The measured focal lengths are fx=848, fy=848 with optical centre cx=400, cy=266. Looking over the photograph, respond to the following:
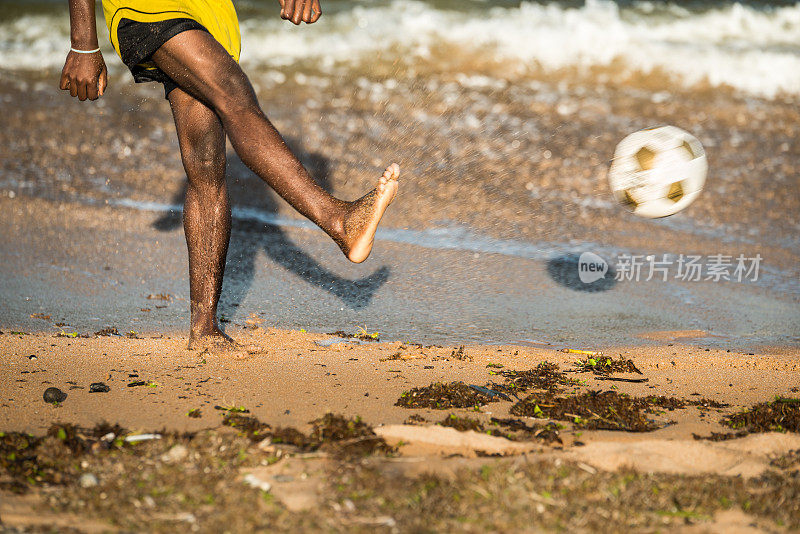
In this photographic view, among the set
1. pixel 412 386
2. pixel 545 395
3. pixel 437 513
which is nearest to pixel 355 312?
pixel 412 386

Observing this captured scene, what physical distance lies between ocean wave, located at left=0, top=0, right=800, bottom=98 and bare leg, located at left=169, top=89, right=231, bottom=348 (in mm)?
9545

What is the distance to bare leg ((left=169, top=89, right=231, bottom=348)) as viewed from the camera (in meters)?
3.32

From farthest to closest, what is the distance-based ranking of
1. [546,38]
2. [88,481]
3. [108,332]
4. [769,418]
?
[546,38] → [108,332] → [769,418] → [88,481]

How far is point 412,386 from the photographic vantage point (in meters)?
2.96

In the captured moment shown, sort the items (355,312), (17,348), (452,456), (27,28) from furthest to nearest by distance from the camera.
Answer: (27,28), (355,312), (17,348), (452,456)

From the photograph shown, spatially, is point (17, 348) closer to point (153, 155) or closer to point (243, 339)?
point (243, 339)

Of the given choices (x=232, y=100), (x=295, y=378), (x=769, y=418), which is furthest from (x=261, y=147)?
(x=769, y=418)

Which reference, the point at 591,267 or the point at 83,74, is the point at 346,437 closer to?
the point at 83,74

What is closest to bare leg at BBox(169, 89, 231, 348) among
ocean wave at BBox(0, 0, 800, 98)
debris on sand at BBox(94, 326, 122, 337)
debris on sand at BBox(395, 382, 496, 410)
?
debris on sand at BBox(94, 326, 122, 337)

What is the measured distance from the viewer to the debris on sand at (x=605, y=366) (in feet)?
10.6

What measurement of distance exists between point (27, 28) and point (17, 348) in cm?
1350

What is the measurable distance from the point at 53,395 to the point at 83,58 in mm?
1331

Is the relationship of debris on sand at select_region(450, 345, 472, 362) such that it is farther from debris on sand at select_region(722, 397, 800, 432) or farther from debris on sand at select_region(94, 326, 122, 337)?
debris on sand at select_region(94, 326, 122, 337)

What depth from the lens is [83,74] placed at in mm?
3227
